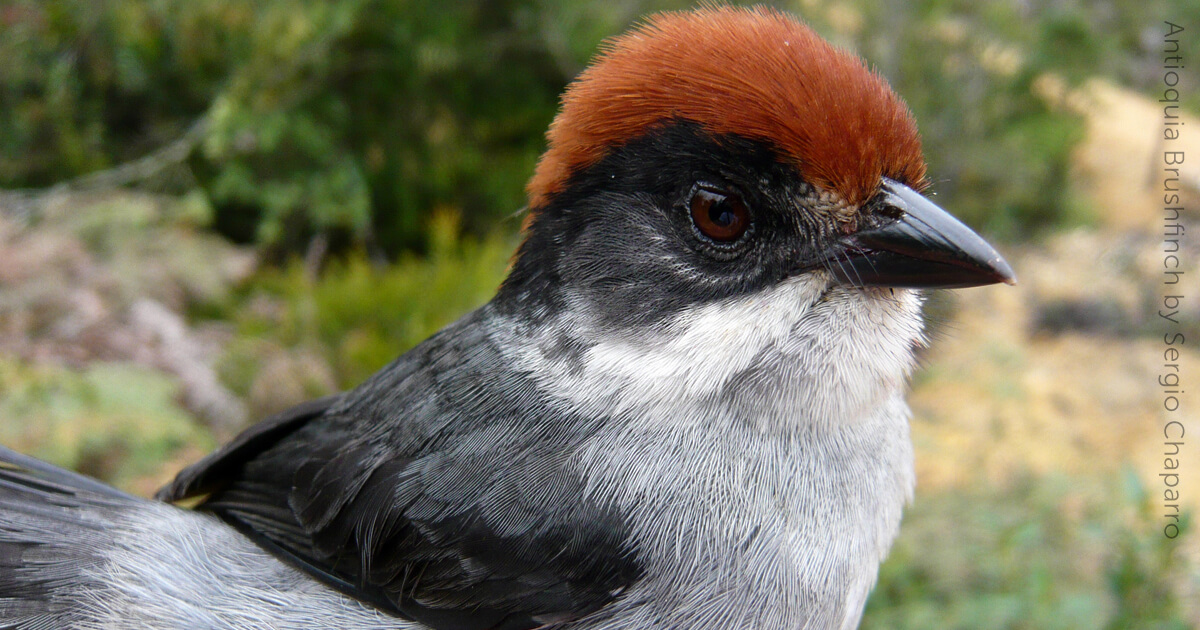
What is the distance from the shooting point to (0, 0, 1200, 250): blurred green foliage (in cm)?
509

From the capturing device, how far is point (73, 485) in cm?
185

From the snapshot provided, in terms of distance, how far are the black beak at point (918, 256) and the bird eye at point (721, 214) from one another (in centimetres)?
17

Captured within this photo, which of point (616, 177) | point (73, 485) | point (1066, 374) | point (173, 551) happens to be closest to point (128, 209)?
point (73, 485)

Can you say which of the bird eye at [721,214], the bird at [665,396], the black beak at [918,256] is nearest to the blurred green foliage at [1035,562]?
the bird at [665,396]

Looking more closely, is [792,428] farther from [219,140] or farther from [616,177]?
[219,140]

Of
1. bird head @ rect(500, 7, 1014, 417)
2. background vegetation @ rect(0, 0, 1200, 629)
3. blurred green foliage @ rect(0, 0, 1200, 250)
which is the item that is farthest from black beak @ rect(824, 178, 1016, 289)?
blurred green foliage @ rect(0, 0, 1200, 250)

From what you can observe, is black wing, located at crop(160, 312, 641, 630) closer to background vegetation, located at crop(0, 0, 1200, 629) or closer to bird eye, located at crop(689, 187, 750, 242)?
bird eye, located at crop(689, 187, 750, 242)

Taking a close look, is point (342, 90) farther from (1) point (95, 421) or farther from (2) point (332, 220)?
(1) point (95, 421)

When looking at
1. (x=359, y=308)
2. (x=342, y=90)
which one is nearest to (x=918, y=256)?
(x=359, y=308)

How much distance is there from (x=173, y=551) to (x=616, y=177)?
4.21 ft

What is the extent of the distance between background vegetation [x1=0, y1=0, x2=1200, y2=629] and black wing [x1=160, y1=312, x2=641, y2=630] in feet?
5.30

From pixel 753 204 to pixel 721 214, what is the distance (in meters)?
0.06

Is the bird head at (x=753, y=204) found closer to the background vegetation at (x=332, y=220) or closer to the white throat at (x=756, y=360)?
the white throat at (x=756, y=360)

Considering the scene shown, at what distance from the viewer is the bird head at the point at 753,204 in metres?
1.40
